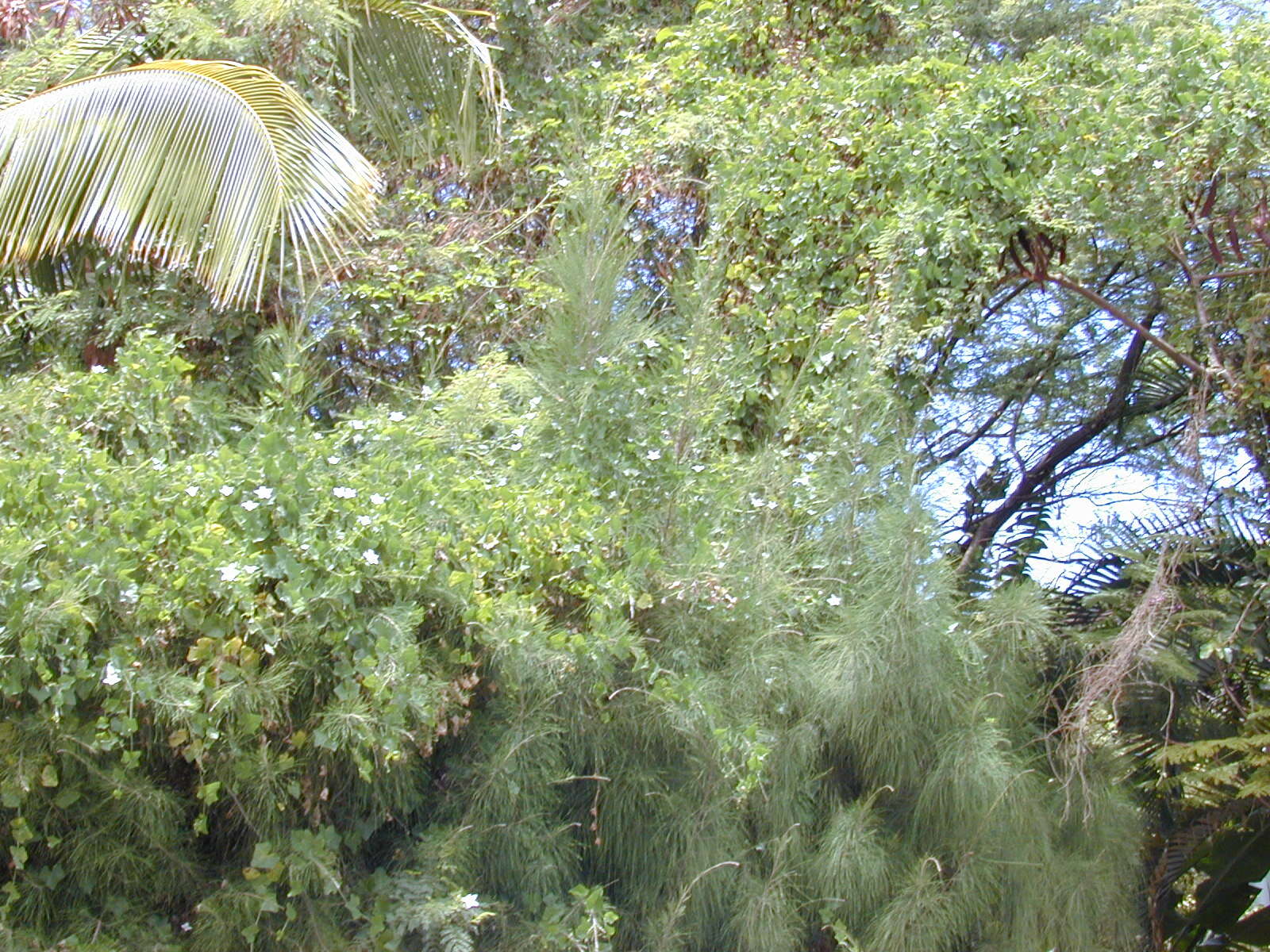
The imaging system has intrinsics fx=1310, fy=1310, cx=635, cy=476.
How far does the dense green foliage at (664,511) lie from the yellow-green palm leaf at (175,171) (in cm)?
43

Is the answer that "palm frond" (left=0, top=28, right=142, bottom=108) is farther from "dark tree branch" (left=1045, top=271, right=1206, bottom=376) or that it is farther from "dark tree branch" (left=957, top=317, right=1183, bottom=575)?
"dark tree branch" (left=957, top=317, right=1183, bottom=575)

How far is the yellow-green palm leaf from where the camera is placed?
15.6 feet

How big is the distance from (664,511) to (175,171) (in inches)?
86.7

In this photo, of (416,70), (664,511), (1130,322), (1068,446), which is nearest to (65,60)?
(416,70)

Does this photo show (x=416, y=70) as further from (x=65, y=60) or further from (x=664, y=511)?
(x=664, y=511)

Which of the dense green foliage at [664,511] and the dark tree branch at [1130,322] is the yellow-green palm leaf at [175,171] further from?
the dark tree branch at [1130,322]

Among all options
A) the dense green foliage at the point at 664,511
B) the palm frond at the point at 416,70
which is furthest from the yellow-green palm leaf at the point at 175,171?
the palm frond at the point at 416,70

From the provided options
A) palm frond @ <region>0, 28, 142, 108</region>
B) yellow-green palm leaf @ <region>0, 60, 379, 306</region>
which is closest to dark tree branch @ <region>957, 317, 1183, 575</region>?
yellow-green palm leaf @ <region>0, 60, 379, 306</region>

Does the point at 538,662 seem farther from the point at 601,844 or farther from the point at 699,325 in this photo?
the point at 699,325

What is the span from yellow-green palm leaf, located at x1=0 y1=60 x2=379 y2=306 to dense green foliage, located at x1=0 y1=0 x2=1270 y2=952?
0.43m

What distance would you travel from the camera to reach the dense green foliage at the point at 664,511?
11.6 ft

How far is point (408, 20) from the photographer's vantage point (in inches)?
241

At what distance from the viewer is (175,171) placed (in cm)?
484

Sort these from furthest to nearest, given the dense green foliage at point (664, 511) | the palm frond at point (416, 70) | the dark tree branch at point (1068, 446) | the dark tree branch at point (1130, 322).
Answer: the dark tree branch at point (1068, 446) < the palm frond at point (416, 70) < the dark tree branch at point (1130, 322) < the dense green foliage at point (664, 511)
